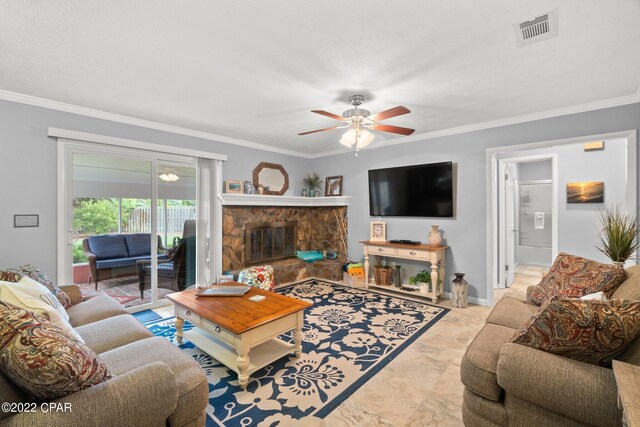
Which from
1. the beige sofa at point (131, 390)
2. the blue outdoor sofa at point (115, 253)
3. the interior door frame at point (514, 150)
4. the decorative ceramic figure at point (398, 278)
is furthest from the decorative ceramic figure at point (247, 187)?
the interior door frame at point (514, 150)

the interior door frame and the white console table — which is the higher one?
the interior door frame

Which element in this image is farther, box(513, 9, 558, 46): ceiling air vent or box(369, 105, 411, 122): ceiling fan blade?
box(369, 105, 411, 122): ceiling fan blade

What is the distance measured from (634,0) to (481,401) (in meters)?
2.32

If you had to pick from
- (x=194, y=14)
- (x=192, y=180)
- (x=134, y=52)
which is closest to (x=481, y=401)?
(x=194, y=14)

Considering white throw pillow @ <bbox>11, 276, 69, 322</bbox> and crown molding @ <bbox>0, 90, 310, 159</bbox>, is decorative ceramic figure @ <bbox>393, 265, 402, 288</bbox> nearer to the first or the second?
crown molding @ <bbox>0, 90, 310, 159</bbox>

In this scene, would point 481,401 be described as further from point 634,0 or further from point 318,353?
point 634,0

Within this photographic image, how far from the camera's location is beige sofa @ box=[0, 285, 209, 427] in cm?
112

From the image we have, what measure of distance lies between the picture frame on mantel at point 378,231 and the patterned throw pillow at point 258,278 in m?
1.84

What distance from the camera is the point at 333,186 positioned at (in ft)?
18.5

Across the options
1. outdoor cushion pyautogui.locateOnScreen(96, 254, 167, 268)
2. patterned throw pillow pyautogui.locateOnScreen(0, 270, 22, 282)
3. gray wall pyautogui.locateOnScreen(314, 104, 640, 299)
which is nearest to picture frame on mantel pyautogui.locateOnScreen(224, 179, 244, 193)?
outdoor cushion pyautogui.locateOnScreen(96, 254, 167, 268)

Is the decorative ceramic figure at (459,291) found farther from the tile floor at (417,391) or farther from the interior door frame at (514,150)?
the tile floor at (417,391)

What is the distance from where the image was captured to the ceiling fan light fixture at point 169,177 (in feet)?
13.2

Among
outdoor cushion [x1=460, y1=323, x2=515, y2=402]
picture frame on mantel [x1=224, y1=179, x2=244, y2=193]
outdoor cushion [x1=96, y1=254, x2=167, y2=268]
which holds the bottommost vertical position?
outdoor cushion [x1=460, y1=323, x2=515, y2=402]

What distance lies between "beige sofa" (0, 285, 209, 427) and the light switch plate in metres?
1.55
